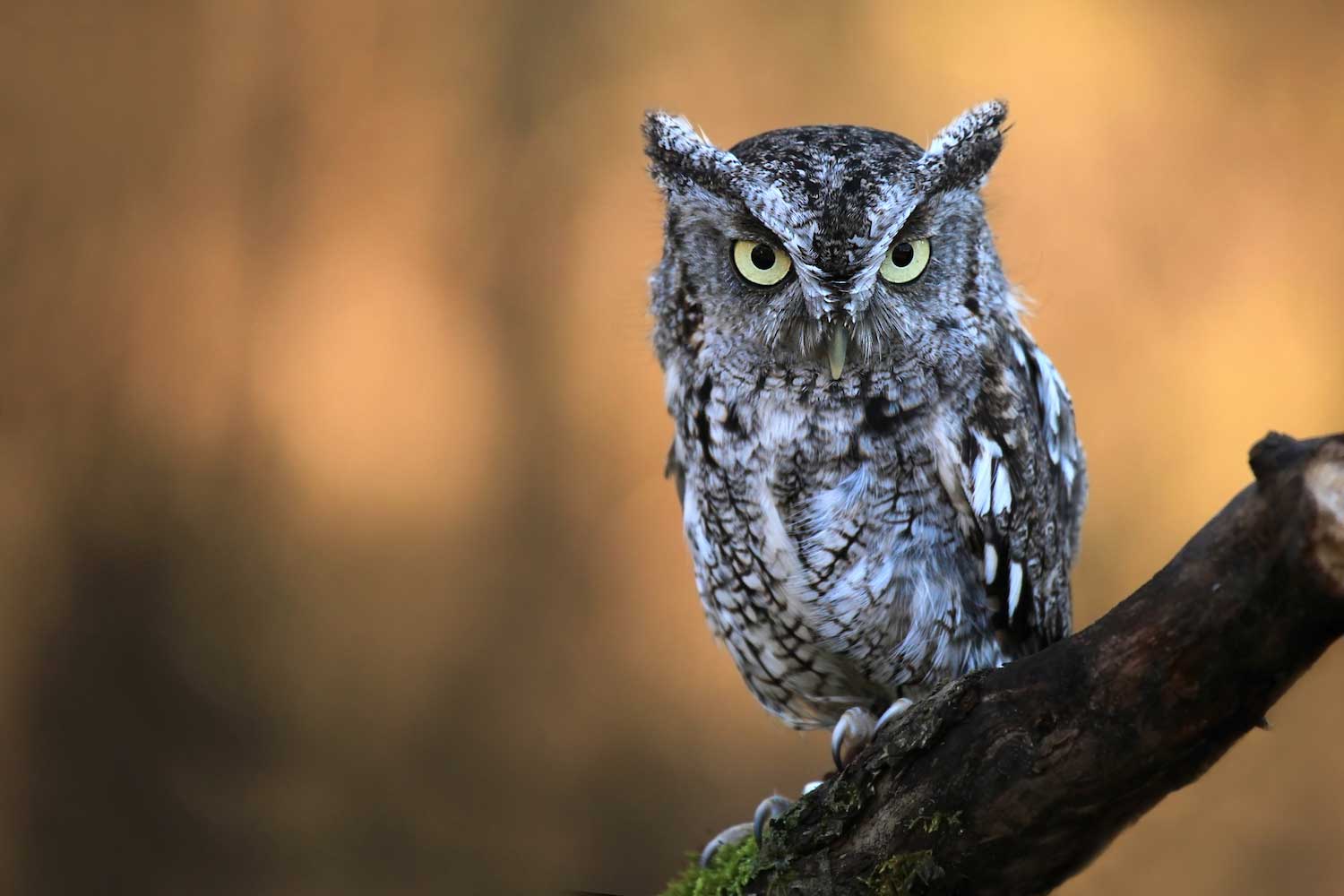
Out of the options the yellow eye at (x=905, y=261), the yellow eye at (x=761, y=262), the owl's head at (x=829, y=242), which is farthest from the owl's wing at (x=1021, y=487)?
the yellow eye at (x=761, y=262)

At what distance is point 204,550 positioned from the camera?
11.7 ft

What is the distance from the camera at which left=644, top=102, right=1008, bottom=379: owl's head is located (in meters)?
1.69

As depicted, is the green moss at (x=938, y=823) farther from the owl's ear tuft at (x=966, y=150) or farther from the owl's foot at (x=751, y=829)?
the owl's ear tuft at (x=966, y=150)

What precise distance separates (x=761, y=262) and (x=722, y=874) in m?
0.91

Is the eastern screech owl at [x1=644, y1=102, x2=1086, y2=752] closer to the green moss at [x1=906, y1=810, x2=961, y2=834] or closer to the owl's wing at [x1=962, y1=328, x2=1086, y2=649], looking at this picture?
the owl's wing at [x1=962, y1=328, x2=1086, y2=649]

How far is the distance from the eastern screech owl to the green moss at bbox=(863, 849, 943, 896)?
0.44m

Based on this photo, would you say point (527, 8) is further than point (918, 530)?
Yes

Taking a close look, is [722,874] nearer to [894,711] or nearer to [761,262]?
[894,711]

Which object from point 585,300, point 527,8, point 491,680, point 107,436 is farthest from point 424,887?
point 527,8

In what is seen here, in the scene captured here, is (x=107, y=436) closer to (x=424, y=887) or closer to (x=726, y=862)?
(x=424, y=887)

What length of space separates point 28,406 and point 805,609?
2.52m

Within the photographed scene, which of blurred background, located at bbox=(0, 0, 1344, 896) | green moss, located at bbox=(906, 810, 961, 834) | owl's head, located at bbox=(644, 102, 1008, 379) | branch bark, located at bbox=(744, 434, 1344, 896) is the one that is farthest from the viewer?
blurred background, located at bbox=(0, 0, 1344, 896)

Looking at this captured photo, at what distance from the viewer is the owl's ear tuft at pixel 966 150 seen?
1.76 meters

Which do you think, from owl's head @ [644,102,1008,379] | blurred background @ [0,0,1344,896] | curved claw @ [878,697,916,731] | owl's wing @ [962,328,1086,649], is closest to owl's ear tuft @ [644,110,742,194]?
owl's head @ [644,102,1008,379]
